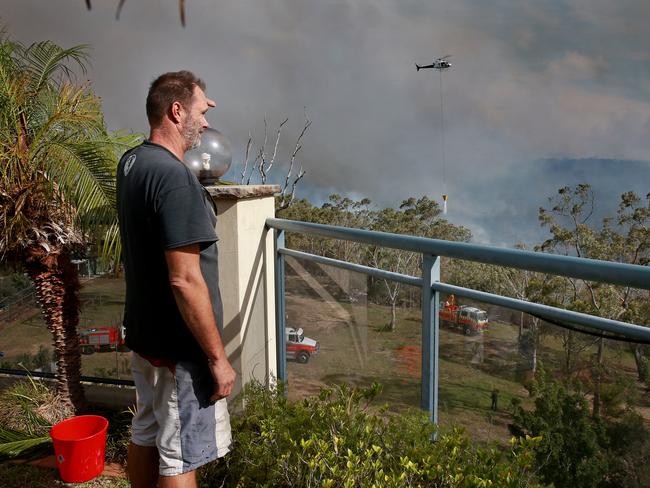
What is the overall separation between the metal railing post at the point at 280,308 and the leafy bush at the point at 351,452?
0.63 meters

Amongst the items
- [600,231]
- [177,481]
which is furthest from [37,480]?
[600,231]

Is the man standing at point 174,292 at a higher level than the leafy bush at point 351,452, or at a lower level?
higher

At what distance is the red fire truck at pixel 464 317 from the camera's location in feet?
5.64

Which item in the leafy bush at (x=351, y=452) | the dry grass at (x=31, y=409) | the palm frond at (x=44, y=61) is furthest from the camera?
the palm frond at (x=44, y=61)

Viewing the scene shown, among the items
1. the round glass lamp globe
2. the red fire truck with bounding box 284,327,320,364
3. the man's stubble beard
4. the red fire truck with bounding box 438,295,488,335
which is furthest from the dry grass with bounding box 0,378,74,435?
the red fire truck with bounding box 438,295,488,335

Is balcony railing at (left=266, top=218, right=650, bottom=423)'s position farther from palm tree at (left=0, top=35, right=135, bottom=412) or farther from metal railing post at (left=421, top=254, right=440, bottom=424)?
palm tree at (left=0, top=35, right=135, bottom=412)

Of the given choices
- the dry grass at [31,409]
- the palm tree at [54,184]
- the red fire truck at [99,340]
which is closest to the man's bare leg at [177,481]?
the palm tree at [54,184]

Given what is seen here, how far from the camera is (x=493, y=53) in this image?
414 feet

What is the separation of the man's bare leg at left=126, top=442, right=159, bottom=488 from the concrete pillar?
2.82ft

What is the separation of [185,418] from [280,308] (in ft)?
4.14

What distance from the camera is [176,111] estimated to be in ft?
6.12

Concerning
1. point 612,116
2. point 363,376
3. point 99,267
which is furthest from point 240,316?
point 612,116

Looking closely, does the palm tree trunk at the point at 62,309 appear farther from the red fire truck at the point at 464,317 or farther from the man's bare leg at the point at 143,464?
the red fire truck at the point at 464,317

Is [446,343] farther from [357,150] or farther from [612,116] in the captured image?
[612,116]
